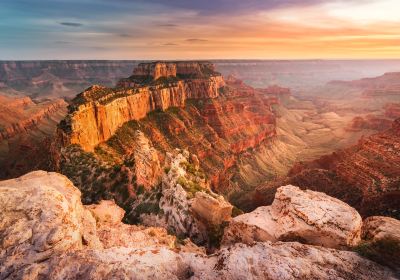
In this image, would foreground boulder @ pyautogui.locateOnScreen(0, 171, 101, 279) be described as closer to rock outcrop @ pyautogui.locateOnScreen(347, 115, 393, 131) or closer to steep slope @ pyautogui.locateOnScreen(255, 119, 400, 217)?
steep slope @ pyautogui.locateOnScreen(255, 119, 400, 217)

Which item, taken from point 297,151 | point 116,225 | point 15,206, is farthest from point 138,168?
point 297,151

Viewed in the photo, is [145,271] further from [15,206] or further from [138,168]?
[138,168]

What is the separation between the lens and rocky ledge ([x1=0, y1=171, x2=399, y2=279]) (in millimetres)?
15641

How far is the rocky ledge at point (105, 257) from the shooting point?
15.6 meters

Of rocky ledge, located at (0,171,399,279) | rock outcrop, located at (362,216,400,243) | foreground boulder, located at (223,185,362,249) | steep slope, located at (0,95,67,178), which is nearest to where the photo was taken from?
rocky ledge, located at (0,171,399,279)

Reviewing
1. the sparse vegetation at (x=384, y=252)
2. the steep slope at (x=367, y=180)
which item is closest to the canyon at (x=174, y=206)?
the sparse vegetation at (x=384, y=252)

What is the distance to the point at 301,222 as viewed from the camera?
22.5 meters

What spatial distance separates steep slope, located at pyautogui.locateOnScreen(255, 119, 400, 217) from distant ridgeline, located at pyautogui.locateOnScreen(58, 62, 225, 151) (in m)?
38.2

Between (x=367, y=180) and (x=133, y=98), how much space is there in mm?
65283

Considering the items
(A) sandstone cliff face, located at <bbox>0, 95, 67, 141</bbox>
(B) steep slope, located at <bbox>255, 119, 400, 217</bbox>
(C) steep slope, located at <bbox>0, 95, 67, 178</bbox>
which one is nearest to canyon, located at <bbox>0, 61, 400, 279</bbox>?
(B) steep slope, located at <bbox>255, 119, 400, 217</bbox>

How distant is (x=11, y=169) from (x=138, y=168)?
4855 cm

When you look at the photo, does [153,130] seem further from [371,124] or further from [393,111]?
[393,111]

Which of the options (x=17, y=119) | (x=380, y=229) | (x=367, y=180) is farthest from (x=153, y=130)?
(x=17, y=119)

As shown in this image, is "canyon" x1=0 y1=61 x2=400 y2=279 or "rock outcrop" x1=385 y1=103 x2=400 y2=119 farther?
"rock outcrop" x1=385 y1=103 x2=400 y2=119
